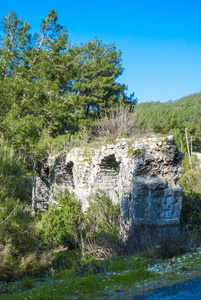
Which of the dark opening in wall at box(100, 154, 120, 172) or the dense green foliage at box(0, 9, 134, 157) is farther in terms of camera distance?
the dense green foliage at box(0, 9, 134, 157)

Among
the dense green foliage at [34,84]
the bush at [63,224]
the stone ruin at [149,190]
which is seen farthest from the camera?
the dense green foliage at [34,84]

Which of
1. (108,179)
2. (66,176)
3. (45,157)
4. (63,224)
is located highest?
(45,157)

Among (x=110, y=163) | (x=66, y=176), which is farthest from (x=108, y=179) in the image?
(x=66, y=176)

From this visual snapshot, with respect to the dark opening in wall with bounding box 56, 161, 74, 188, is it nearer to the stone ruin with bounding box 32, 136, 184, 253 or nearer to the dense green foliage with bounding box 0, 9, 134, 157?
the dense green foliage with bounding box 0, 9, 134, 157

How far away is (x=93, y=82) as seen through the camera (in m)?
22.2

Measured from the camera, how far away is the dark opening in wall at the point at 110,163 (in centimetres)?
1051

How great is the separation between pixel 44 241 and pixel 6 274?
2.31 metres

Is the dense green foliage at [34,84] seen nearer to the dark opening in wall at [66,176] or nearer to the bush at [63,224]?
the dark opening in wall at [66,176]

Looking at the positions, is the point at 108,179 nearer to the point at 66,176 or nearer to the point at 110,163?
the point at 110,163

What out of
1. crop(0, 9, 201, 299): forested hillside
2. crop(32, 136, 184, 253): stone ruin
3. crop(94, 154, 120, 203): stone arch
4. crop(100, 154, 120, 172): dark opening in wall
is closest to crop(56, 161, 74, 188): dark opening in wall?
crop(0, 9, 201, 299): forested hillside

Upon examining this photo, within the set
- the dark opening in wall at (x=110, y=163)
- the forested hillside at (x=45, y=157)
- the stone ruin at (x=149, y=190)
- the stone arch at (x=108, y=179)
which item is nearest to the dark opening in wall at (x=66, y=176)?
the forested hillside at (x=45, y=157)

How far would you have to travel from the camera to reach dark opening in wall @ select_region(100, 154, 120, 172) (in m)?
10.5

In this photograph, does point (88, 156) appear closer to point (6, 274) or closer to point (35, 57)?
point (6, 274)

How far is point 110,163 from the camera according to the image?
428 inches
